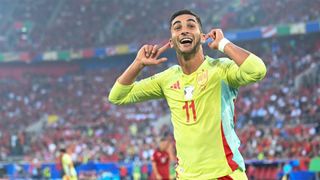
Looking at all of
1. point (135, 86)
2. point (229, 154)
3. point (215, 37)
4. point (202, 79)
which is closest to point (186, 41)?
point (215, 37)

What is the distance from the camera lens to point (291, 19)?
3144cm

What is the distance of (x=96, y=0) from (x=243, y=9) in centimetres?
1322

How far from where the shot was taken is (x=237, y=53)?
4223 millimetres

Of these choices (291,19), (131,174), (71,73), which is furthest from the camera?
(71,73)

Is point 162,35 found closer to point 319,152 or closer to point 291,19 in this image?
point 291,19

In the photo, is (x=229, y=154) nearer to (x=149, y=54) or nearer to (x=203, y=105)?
(x=203, y=105)

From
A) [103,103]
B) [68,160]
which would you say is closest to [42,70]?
[103,103]

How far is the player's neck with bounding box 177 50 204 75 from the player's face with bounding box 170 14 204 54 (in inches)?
2.8

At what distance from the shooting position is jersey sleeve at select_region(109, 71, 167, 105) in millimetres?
4910

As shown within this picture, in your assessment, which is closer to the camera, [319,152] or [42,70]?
[319,152]

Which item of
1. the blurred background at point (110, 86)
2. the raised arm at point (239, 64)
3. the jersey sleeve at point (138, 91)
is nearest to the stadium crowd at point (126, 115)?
the blurred background at point (110, 86)

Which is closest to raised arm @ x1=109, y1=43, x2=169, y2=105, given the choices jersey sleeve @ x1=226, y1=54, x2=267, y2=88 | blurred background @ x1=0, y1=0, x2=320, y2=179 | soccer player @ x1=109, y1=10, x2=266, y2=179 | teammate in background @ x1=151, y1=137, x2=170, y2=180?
soccer player @ x1=109, y1=10, x2=266, y2=179

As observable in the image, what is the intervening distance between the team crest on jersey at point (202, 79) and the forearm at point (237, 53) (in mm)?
312

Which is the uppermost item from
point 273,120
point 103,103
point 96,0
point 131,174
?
point 96,0
